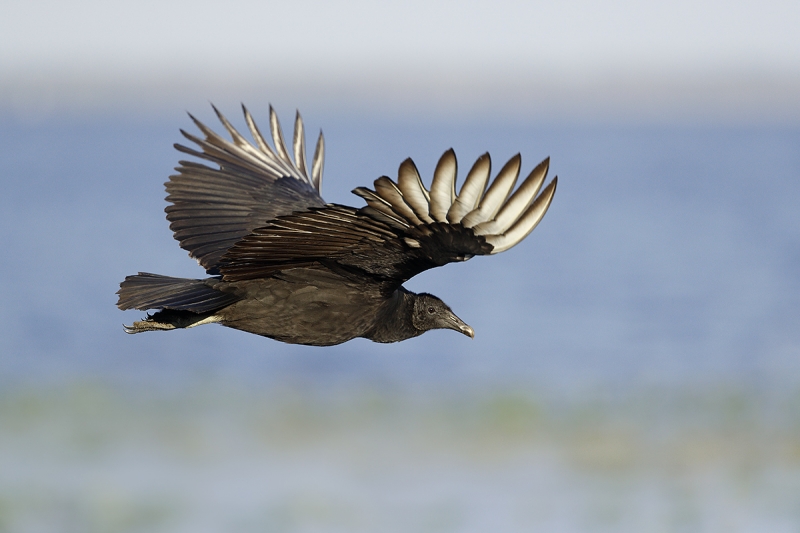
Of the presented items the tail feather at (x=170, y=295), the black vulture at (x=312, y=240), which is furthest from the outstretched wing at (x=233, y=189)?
the tail feather at (x=170, y=295)

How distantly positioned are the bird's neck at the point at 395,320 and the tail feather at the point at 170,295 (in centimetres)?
70

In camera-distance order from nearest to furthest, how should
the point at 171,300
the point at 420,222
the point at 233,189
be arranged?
the point at 420,222, the point at 171,300, the point at 233,189

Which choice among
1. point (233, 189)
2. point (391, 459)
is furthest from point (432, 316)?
point (391, 459)

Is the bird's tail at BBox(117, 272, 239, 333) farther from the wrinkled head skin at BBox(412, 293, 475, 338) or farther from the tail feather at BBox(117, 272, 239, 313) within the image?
the wrinkled head skin at BBox(412, 293, 475, 338)

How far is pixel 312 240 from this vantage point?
438cm

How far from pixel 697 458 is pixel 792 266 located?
1062cm

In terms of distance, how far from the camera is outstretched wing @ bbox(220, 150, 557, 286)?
3.90 m

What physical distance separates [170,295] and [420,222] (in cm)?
139

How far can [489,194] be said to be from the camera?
3920mm

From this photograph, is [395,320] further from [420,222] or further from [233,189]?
[233,189]

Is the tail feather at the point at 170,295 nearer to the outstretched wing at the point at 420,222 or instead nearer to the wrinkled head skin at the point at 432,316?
the outstretched wing at the point at 420,222

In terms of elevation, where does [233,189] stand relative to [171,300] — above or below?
above

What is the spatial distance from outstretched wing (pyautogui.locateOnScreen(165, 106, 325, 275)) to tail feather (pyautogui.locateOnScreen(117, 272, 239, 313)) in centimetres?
32

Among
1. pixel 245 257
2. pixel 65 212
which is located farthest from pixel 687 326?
pixel 65 212
